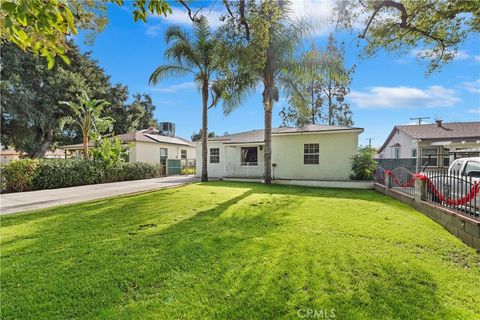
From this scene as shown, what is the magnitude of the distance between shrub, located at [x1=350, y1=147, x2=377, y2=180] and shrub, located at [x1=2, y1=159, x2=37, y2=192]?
59.2 feet

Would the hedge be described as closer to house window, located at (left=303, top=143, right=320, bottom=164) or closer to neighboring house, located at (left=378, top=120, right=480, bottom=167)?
house window, located at (left=303, top=143, right=320, bottom=164)

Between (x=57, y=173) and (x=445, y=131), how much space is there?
29.7 m

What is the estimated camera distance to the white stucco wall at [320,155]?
17459 mm

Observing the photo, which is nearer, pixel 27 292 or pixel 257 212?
pixel 27 292

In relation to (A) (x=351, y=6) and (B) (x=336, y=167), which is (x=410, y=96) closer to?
(B) (x=336, y=167)

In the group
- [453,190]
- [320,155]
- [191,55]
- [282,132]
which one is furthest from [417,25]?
[191,55]

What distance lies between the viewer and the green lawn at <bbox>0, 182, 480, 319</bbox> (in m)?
3.00

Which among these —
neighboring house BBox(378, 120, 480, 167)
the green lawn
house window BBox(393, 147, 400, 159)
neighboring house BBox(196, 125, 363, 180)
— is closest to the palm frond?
neighboring house BBox(196, 125, 363, 180)

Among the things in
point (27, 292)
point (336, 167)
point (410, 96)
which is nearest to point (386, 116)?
point (410, 96)

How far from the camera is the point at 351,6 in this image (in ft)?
30.5

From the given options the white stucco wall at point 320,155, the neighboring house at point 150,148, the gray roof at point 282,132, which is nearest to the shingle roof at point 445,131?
the white stucco wall at point 320,155

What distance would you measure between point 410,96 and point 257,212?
37.0 m

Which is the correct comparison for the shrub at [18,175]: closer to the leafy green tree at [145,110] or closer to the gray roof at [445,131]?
the leafy green tree at [145,110]

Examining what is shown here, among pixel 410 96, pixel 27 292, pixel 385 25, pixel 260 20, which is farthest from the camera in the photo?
pixel 410 96
